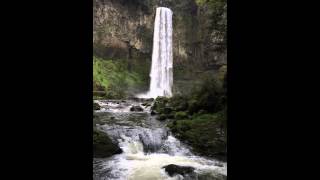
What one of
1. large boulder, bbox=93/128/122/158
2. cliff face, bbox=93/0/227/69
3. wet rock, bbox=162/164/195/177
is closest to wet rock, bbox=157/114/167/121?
large boulder, bbox=93/128/122/158

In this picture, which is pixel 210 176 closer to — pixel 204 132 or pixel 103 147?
pixel 103 147

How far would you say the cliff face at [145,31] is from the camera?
2622cm

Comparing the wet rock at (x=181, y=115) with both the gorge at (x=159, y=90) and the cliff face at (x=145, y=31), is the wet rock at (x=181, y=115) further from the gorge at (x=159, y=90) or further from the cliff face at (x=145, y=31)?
the cliff face at (x=145, y=31)

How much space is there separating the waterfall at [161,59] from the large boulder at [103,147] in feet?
45.1

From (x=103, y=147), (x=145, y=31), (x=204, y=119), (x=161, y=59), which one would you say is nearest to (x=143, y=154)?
(x=103, y=147)

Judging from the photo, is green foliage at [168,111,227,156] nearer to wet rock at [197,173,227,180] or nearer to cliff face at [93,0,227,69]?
wet rock at [197,173,227,180]

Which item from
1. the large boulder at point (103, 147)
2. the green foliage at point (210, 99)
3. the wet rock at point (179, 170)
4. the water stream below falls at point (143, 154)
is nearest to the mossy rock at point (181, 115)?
the green foliage at point (210, 99)

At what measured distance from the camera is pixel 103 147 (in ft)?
34.7
